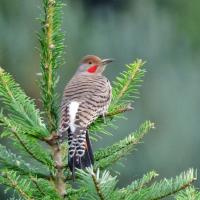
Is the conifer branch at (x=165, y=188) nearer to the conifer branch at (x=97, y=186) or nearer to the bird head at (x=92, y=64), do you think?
the conifer branch at (x=97, y=186)

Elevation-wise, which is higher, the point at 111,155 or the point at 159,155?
the point at 111,155

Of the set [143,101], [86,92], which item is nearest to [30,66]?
[143,101]

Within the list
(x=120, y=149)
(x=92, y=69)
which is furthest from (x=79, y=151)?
(x=92, y=69)

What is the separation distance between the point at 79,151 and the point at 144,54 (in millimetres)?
12828

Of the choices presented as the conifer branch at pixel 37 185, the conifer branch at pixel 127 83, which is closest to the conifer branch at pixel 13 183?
the conifer branch at pixel 37 185

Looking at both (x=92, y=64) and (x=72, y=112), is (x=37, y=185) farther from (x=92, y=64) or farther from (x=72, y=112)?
(x=92, y=64)

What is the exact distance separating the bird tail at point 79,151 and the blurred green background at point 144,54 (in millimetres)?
8430

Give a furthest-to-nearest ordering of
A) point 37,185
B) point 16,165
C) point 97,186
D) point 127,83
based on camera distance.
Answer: point 127,83
point 16,165
point 37,185
point 97,186

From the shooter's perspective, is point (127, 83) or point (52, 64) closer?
point (52, 64)

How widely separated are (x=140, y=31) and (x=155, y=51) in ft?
2.55

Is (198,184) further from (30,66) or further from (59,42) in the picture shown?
(59,42)

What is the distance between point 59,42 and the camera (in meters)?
3.66

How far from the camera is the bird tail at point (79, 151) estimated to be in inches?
142

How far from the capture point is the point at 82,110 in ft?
13.9
